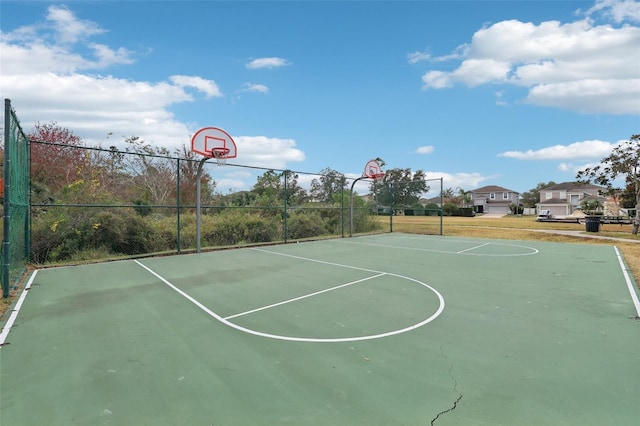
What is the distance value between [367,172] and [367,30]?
5.77 m

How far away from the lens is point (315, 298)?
16.0 feet

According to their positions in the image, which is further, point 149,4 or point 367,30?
point 367,30

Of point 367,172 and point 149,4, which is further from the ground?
point 149,4

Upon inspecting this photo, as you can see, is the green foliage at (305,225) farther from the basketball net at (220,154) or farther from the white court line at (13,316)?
the white court line at (13,316)

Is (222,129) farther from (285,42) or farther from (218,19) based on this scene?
(285,42)

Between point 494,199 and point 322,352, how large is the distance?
74.1 m

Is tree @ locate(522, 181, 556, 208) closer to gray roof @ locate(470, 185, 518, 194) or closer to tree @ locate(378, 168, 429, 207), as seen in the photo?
gray roof @ locate(470, 185, 518, 194)

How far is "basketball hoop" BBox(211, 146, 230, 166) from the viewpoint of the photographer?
10.2m

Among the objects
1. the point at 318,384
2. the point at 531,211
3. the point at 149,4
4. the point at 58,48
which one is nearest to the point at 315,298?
the point at 318,384

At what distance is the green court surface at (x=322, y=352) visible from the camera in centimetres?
216

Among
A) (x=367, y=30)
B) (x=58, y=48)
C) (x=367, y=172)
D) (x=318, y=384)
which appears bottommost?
(x=318, y=384)

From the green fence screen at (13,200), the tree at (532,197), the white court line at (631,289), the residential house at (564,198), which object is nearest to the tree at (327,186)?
the green fence screen at (13,200)

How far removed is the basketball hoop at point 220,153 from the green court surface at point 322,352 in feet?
16.8

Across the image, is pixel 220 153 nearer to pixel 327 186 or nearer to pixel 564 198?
pixel 327 186
